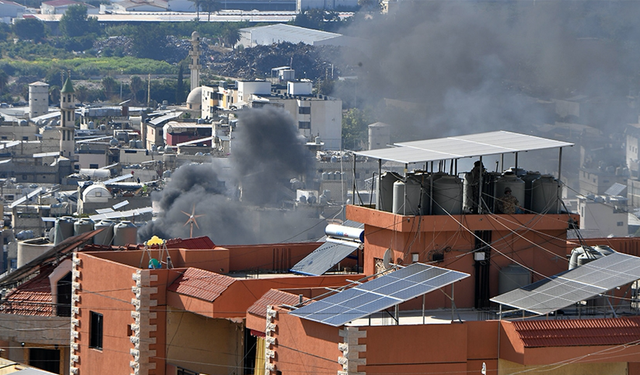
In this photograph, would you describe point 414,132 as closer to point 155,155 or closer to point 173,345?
point 155,155

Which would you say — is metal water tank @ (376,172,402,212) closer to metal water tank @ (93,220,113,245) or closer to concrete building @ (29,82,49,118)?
metal water tank @ (93,220,113,245)

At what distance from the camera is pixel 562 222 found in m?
19.8

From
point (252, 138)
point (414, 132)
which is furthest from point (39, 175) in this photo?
point (414, 132)

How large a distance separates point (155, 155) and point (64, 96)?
41.5ft

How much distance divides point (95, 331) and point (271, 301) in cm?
434

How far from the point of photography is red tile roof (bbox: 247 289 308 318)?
59.5 ft

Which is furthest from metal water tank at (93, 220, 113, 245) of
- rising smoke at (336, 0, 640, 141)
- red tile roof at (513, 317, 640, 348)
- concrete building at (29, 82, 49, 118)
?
concrete building at (29, 82, 49, 118)

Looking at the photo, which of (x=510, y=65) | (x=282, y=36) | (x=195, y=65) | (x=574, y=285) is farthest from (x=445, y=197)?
(x=282, y=36)

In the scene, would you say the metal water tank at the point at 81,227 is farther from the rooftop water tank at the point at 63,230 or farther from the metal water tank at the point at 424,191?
the metal water tank at the point at 424,191

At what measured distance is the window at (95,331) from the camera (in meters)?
21.4

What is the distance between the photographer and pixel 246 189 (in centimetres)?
8619

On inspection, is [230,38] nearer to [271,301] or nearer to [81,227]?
[81,227]

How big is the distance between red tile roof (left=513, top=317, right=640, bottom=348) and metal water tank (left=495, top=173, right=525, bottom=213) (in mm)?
3106

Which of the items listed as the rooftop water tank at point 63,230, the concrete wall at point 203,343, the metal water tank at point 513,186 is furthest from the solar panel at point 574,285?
the rooftop water tank at point 63,230
